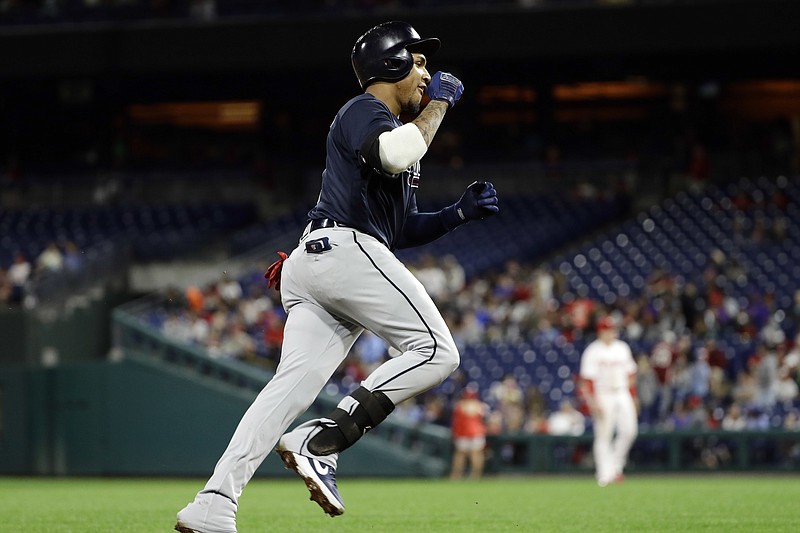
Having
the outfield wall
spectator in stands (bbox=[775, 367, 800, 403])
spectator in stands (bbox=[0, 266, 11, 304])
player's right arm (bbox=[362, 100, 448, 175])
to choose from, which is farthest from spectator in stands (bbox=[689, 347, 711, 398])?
player's right arm (bbox=[362, 100, 448, 175])

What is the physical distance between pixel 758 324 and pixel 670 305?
1193mm

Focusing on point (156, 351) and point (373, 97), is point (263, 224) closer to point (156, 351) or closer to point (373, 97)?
point (156, 351)

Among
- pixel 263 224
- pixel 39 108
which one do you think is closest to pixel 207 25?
pixel 263 224

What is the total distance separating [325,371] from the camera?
17.7 ft

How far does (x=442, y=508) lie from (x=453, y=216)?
410cm

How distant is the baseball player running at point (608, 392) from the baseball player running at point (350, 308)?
29.4 ft

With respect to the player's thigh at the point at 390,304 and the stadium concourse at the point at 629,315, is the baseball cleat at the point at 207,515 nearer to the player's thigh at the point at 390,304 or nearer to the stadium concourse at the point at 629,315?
the player's thigh at the point at 390,304

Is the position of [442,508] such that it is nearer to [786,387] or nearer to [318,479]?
[318,479]

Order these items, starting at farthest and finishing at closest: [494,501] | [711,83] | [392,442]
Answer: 1. [711,83]
2. [392,442]
3. [494,501]

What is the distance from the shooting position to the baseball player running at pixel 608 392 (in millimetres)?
14219

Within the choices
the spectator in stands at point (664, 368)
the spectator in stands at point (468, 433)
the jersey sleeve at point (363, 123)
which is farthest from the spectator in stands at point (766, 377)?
the jersey sleeve at point (363, 123)

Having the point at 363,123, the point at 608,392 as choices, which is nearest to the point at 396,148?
the point at 363,123

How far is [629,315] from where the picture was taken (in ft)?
59.5

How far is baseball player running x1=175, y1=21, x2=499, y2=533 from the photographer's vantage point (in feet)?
17.0
